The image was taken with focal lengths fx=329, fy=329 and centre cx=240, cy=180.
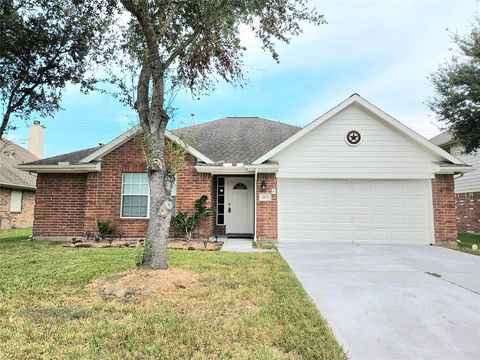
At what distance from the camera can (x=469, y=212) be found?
18344 mm

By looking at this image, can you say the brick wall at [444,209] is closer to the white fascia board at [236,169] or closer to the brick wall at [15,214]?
the white fascia board at [236,169]

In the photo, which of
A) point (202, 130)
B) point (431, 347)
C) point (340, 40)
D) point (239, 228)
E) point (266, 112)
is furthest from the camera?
point (266, 112)

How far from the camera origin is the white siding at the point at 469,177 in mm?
17717

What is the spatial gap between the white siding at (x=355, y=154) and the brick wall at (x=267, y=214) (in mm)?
486

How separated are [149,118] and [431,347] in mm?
5344

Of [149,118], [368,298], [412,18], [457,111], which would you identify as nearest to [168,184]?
[149,118]

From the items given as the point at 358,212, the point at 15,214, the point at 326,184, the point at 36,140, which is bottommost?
the point at 15,214

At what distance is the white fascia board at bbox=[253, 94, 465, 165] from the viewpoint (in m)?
11.4

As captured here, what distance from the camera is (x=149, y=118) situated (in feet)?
20.0

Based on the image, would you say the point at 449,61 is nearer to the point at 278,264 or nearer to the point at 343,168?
the point at 343,168

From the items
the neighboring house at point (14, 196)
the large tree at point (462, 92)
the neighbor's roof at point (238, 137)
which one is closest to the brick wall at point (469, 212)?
the large tree at point (462, 92)

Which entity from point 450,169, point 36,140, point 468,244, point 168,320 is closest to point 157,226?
point 168,320

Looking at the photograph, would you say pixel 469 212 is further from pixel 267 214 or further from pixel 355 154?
pixel 267 214

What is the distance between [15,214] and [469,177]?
27.4 m
